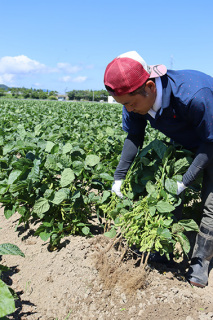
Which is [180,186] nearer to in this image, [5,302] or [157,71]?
[157,71]

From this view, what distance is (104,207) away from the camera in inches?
102

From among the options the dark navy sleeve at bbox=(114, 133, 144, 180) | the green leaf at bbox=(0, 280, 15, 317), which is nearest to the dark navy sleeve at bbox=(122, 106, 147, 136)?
the dark navy sleeve at bbox=(114, 133, 144, 180)

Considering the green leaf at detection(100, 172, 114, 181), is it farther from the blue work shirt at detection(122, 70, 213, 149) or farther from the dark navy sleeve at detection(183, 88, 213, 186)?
the dark navy sleeve at detection(183, 88, 213, 186)

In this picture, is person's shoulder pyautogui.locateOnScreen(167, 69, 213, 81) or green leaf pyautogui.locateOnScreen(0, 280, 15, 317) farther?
person's shoulder pyautogui.locateOnScreen(167, 69, 213, 81)

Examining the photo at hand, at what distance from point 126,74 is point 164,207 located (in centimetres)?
91

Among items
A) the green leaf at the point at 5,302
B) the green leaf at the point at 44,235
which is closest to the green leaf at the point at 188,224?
the green leaf at the point at 44,235

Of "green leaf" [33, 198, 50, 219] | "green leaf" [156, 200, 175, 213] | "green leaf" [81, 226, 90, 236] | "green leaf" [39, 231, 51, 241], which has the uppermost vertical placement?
"green leaf" [156, 200, 175, 213]

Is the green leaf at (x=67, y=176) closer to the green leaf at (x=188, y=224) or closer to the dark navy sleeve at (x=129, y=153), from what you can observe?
the dark navy sleeve at (x=129, y=153)

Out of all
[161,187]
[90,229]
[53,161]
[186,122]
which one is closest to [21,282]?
[90,229]

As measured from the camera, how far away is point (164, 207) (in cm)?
208

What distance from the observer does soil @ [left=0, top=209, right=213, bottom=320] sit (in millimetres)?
2092

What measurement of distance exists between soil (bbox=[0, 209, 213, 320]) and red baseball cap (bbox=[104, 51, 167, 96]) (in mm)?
1320

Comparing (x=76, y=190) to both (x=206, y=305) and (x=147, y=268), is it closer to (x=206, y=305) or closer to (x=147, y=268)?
(x=147, y=268)

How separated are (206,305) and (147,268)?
49 centimetres
